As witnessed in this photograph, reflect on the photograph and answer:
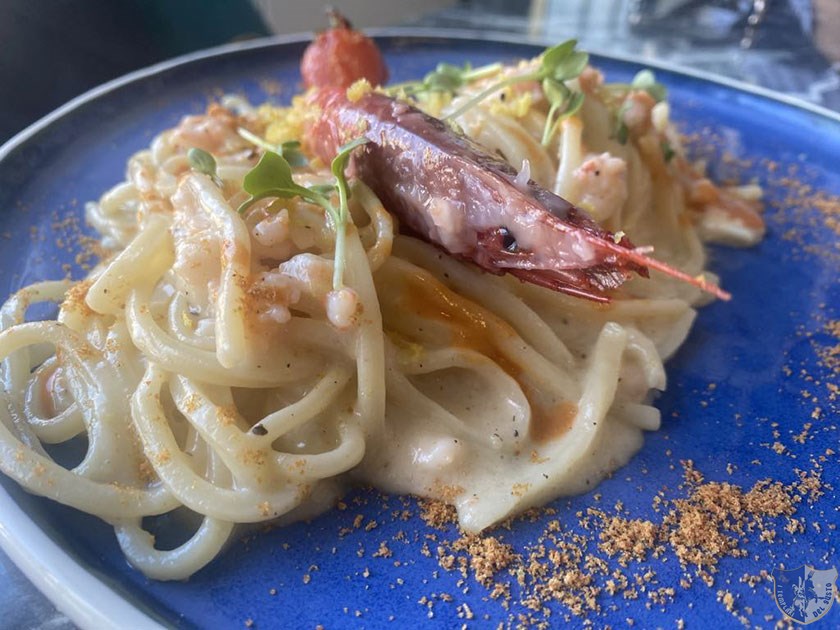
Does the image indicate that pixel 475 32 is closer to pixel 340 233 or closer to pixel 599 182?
pixel 599 182

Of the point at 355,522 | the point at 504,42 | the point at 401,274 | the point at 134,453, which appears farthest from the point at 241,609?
the point at 504,42

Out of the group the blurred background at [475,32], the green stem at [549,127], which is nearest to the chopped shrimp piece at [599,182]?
the green stem at [549,127]

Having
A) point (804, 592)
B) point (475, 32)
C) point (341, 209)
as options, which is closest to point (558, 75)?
point (341, 209)

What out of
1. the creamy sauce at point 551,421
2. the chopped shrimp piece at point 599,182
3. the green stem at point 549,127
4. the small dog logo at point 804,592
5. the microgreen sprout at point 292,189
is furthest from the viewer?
the green stem at point 549,127

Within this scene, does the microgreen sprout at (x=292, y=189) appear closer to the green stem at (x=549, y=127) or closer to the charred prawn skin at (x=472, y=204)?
the charred prawn skin at (x=472, y=204)

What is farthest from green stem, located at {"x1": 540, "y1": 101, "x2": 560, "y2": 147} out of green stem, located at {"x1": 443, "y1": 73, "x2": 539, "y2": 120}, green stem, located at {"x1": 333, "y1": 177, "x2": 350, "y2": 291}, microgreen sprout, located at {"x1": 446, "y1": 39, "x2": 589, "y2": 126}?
green stem, located at {"x1": 333, "y1": 177, "x2": 350, "y2": 291}

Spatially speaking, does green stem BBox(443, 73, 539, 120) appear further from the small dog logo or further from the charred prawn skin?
the small dog logo
